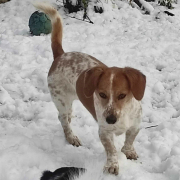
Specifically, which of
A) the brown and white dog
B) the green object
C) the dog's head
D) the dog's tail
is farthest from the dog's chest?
the green object

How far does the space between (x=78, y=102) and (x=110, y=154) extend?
1471 millimetres

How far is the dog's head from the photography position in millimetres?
2311

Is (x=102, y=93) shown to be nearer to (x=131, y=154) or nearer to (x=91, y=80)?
(x=91, y=80)

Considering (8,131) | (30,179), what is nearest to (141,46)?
(8,131)

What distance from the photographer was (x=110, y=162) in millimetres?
2680

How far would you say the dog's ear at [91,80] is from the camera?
2367 millimetres

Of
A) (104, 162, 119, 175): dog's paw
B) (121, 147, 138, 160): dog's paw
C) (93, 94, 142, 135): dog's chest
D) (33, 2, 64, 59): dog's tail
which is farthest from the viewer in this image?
(33, 2, 64, 59): dog's tail

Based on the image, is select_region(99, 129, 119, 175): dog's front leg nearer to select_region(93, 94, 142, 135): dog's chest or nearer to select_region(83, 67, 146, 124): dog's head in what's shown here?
select_region(93, 94, 142, 135): dog's chest

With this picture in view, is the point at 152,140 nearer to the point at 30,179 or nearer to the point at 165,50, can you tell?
the point at 30,179

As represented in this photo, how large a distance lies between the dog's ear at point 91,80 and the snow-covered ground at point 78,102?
65cm

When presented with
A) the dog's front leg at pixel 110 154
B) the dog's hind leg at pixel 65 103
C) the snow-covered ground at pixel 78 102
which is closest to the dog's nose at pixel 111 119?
the dog's front leg at pixel 110 154

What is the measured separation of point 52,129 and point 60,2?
187 inches

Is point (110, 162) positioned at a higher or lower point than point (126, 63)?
higher

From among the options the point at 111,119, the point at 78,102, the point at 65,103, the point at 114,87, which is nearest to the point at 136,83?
the point at 114,87
